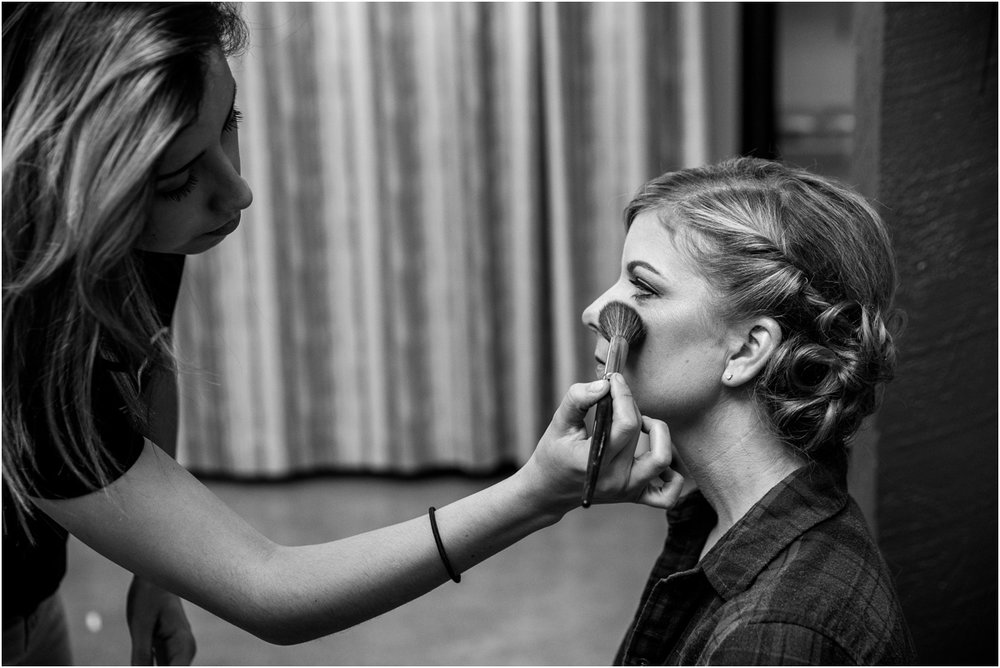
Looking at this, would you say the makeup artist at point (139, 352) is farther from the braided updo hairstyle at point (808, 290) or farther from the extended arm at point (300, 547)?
the braided updo hairstyle at point (808, 290)

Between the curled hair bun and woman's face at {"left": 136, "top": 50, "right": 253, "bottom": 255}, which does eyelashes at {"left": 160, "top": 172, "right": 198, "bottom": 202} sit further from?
the curled hair bun

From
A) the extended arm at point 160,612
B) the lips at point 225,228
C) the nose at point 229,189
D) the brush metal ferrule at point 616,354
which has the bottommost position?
the extended arm at point 160,612

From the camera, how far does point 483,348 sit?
155 inches

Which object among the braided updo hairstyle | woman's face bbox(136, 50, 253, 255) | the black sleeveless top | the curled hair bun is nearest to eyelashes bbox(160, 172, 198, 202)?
woman's face bbox(136, 50, 253, 255)

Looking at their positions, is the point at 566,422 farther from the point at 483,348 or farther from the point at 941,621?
the point at 483,348

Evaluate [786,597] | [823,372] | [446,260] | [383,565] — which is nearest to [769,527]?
[786,597]

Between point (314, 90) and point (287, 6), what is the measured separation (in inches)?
13.0

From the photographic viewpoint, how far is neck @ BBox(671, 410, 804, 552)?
4.44ft

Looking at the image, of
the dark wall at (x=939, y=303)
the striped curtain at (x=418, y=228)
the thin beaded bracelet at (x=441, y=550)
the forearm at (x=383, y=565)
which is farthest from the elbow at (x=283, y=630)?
the striped curtain at (x=418, y=228)

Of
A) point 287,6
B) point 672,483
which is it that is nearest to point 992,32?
point 672,483

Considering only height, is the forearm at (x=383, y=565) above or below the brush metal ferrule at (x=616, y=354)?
below

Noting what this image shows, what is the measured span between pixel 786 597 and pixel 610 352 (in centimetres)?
37

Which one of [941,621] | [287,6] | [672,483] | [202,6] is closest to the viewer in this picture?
[202,6]

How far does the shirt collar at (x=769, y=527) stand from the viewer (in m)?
1.24
